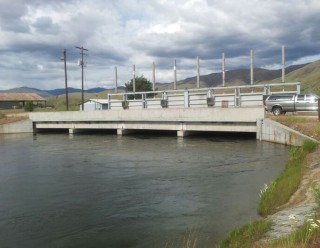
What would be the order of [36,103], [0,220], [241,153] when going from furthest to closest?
[36,103], [241,153], [0,220]

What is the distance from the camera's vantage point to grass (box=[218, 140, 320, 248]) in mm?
5801

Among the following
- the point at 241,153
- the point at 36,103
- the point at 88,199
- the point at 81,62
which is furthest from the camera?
the point at 36,103

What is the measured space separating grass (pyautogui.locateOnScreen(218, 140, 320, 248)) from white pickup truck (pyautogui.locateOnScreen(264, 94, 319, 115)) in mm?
12958

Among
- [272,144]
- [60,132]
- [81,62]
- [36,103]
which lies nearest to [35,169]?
[272,144]

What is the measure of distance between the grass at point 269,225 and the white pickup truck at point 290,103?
12958mm

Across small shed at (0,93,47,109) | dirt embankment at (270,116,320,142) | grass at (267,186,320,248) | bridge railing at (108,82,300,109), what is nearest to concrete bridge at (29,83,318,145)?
bridge railing at (108,82,300,109)

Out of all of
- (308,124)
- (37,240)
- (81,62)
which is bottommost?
(37,240)

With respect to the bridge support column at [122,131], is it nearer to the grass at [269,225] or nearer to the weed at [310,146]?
the weed at [310,146]

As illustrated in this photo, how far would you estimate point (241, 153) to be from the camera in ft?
76.7

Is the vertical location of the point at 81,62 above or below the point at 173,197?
above

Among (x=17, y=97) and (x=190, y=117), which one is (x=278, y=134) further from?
(x=17, y=97)

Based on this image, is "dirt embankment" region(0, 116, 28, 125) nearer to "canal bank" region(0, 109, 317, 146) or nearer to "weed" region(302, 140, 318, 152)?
"canal bank" region(0, 109, 317, 146)

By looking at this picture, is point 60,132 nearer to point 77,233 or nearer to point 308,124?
point 308,124

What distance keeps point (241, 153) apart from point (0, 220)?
1565 centimetres
